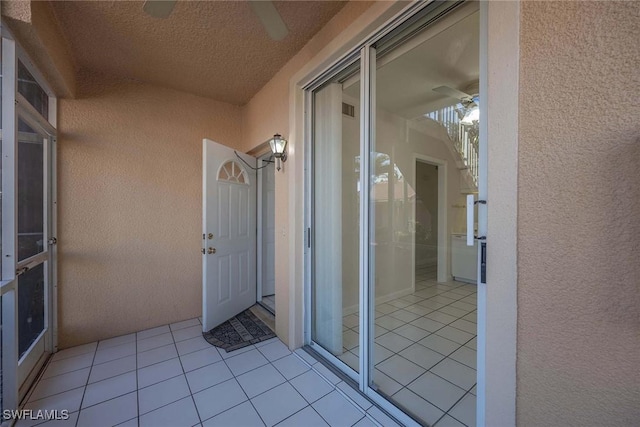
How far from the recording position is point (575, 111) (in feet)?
2.80

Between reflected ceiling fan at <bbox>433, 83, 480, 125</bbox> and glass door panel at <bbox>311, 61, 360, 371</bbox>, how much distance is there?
0.66m

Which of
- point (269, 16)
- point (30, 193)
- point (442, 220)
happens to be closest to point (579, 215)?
point (442, 220)

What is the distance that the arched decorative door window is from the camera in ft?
9.56

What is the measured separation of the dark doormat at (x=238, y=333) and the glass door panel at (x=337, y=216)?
64 centimetres

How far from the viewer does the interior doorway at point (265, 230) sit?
3.52 m

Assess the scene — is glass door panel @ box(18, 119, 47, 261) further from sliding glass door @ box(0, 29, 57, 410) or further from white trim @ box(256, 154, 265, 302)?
white trim @ box(256, 154, 265, 302)

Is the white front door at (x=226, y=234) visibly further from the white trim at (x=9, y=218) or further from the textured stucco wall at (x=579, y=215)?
the textured stucco wall at (x=579, y=215)

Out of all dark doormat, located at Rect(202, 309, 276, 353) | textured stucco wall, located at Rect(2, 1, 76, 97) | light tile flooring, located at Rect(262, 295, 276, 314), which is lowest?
dark doormat, located at Rect(202, 309, 276, 353)

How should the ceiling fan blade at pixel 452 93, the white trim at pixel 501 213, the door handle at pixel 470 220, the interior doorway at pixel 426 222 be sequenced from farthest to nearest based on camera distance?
1. the interior doorway at pixel 426 222
2. the ceiling fan blade at pixel 452 93
3. the door handle at pixel 470 220
4. the white trim at pixel 501 213

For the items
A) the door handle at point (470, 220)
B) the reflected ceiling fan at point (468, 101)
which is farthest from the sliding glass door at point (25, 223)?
the reflected ceiling fan at point (468, 101)

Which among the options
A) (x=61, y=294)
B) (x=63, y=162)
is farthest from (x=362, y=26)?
(x=61, y=294)

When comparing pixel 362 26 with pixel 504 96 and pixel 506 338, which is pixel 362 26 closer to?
pixel 504 96

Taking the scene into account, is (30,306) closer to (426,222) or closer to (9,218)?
(9,218)

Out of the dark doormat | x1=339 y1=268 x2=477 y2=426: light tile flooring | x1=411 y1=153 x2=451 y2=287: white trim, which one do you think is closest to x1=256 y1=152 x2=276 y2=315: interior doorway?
the dark doormat
